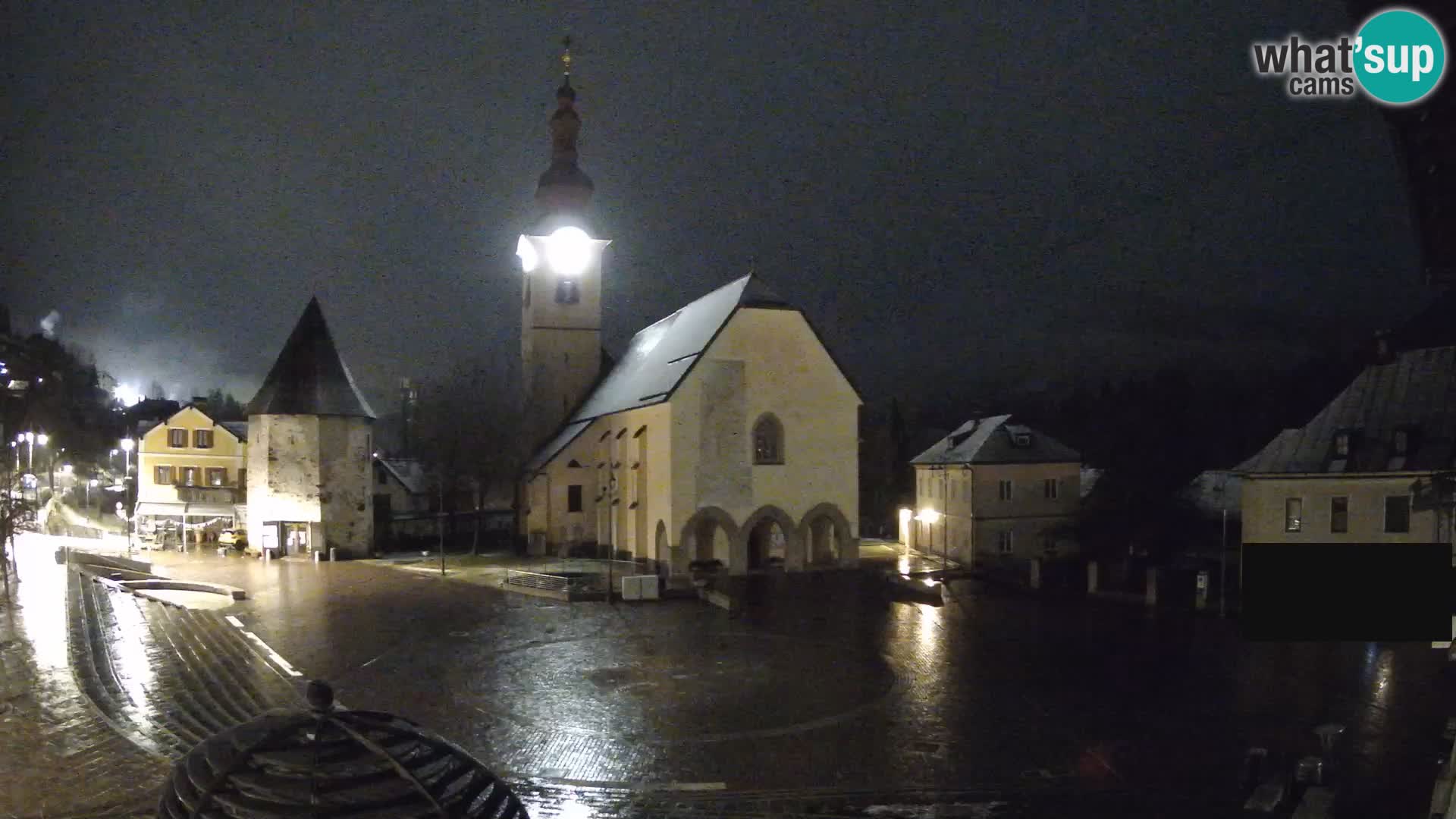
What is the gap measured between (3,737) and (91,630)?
7810mm

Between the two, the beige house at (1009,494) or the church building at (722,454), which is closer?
the church building at (722,454)

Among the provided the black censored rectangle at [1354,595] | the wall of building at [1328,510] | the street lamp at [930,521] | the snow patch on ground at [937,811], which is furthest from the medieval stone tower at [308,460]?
the black censored rectangle at [1354,595]

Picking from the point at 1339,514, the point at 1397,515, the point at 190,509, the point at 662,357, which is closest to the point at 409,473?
the point at 190,509

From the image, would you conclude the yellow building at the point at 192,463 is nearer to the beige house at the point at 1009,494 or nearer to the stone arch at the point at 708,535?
the stone arch at the point at 708,535

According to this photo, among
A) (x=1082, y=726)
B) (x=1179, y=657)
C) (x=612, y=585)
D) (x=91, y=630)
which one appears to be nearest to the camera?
(x=1082, y=726)

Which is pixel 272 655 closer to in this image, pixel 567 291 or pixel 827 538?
pixel 827 538

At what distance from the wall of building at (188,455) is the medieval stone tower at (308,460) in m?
9.32

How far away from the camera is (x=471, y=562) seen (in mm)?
40062

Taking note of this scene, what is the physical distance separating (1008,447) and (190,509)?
3948cm

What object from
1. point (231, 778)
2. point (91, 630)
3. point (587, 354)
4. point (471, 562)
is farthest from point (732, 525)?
point (231, 778)

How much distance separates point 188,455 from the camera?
5031 centimetres

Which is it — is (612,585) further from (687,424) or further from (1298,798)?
(1298,798)

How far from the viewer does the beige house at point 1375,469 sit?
7914 mm

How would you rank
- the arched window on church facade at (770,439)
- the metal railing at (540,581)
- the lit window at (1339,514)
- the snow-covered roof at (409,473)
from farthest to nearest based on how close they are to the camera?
the snow-covered roof at (409,473), the arched window on church facade at (770,439), the metal railing at (540,581), the lit window at (1339,514)
